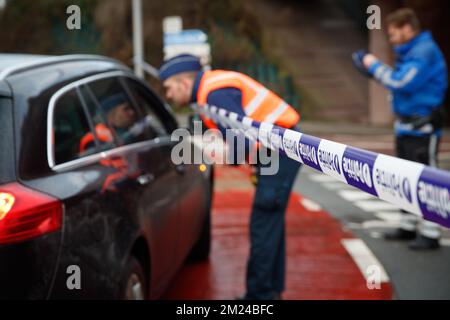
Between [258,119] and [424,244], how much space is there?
2.81 meters

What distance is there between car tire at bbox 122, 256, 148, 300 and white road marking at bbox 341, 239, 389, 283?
2371 millimetres

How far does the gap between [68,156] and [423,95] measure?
374cm

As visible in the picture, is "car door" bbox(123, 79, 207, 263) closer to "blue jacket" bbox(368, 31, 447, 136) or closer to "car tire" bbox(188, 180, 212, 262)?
"car tire" bbox(188, 180, 212, 262)

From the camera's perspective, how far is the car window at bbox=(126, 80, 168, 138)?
4531 millimetres

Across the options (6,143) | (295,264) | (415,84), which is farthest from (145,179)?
(415,84)

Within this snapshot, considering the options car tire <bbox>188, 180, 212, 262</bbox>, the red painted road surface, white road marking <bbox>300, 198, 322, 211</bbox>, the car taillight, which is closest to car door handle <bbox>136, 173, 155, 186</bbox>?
the car taillight

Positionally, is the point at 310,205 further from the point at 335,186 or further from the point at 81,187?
the point at 81,187

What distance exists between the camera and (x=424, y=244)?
6.16 m

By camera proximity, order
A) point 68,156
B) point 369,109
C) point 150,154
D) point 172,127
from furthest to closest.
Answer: point 369,109 < point 172,127 < point 150,154 < point 68,156

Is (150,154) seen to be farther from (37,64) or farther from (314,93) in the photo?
(314,93)

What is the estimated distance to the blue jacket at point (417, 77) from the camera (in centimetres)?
582

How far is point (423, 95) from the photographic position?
19.5 feet

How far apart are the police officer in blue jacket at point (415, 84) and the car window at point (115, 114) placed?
250 cm
